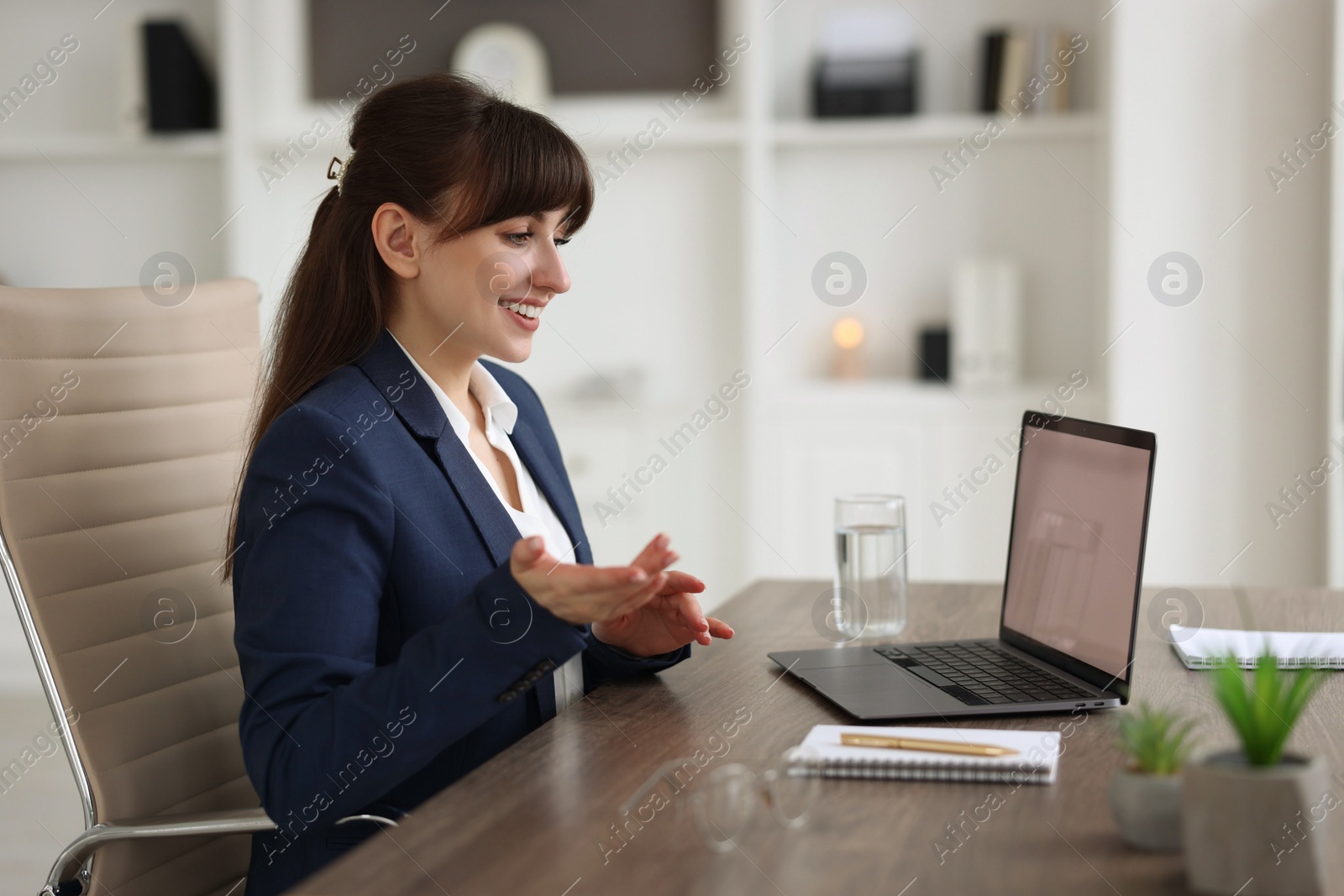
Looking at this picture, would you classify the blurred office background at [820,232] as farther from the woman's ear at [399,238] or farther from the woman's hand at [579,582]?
the woman's hand at [579,582]

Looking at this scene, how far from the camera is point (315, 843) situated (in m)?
1.23

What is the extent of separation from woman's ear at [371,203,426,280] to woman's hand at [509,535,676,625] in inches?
21.1

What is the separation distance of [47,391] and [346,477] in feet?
1.42

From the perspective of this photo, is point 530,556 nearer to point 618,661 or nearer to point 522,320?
point 618,661

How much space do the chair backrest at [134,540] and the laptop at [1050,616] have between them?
72cm

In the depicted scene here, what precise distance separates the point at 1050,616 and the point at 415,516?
0.71 m

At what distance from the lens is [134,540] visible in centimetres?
147

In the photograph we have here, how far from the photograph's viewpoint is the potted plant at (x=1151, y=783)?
2.78ft

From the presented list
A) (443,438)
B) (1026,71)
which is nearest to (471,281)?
(443,438)

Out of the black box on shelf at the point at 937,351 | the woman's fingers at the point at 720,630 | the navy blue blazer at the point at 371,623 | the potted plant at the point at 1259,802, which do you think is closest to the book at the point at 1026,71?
the black box on shelf at the point at 937,351

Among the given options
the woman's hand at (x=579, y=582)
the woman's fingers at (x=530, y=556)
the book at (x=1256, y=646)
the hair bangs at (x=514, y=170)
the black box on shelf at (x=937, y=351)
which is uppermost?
the hair bangs at (x=514, y=170)

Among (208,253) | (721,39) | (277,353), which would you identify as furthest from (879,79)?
(277,353)

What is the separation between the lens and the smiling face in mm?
1438

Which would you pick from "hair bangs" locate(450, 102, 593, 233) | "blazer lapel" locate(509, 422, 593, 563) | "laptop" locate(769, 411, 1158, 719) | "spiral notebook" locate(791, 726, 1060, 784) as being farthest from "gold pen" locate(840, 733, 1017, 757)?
"hair bangs" locate(450, 102, 593, 233)
